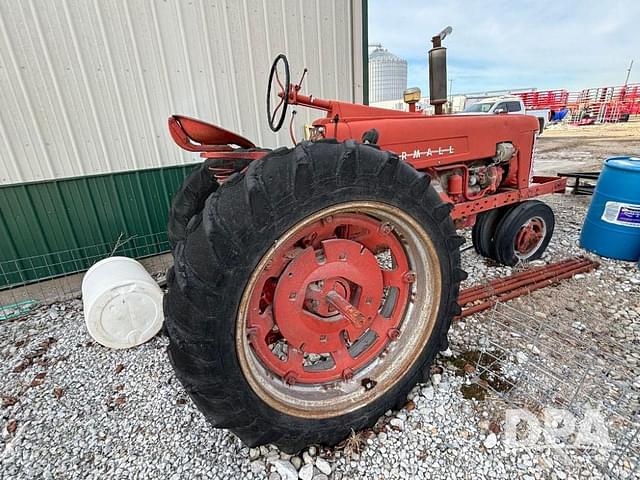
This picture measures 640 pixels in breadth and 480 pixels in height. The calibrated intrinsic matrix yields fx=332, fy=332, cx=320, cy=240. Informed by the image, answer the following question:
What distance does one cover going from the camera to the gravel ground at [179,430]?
1.48 meters

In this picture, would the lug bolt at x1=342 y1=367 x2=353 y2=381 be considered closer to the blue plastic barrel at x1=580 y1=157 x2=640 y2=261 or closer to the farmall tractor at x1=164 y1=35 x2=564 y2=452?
the farmall tractor at x1=164 y1=35 x2=564 y2=452

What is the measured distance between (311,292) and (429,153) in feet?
4.86

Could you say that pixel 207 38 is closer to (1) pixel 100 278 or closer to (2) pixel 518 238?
(1) pixel 100 278

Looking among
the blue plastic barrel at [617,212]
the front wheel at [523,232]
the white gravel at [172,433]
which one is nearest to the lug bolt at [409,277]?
the white gravel at [172,433]

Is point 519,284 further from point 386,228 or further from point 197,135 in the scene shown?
point 197,135

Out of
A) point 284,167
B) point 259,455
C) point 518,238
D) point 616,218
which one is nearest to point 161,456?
point 259,455

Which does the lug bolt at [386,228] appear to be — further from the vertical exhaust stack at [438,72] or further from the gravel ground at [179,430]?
the vertical exhaust stack at [438,72]

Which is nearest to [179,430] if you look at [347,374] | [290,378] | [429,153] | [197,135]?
[290,378]

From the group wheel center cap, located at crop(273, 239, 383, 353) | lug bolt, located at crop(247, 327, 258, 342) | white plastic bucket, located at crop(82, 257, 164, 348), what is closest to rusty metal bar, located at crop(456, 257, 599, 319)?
wheel center cap, located at crop(273, 239, 383, 353)

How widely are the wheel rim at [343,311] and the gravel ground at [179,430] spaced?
269 millimetres

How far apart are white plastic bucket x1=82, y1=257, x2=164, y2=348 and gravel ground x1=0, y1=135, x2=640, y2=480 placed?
0.13 metres

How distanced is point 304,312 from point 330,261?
267 mm

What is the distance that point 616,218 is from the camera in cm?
313

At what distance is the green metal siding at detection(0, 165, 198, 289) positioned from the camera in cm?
288
